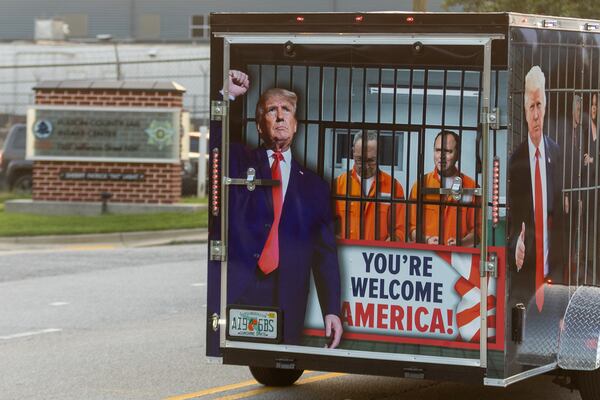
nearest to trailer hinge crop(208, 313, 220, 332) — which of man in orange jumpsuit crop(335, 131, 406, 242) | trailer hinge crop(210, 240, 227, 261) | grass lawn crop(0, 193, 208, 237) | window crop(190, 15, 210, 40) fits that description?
trailer hinge crop(210, 240, 227, 261)

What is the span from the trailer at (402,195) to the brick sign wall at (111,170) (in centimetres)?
1640

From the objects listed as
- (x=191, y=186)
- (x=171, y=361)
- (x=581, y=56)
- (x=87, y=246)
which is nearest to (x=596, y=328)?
(x=581, y=56)

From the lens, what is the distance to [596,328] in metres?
7.20

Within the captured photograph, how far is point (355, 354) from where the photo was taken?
7.15 metres

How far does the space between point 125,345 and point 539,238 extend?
4729 mm

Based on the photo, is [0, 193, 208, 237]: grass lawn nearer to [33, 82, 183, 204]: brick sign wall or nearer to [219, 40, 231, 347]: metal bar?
[33, 82, 183, 204]: brick sign wall

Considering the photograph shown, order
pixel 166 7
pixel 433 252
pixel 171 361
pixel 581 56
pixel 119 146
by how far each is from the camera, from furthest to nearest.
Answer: pixel 166 7 < pixel 119 146 < pixel 171 361 < pixel 581 56 < pixel 433 252

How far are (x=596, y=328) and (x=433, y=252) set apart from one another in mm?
1081

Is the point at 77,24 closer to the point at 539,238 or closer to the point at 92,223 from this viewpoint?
the point at 92,223

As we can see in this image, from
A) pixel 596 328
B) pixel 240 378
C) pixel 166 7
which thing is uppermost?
pixel 166 7

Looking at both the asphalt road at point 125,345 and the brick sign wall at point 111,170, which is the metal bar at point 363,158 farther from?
the brick sign wall at point 111,170

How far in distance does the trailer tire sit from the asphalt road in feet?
3.51

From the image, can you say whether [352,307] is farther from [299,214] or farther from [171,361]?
[171,361]

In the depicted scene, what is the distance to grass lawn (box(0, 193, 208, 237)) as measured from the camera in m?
21.1
